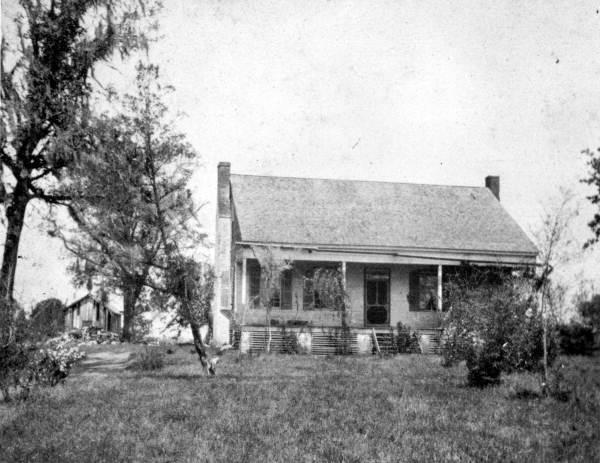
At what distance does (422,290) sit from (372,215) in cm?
365

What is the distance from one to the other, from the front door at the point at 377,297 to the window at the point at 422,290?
0.99 metres

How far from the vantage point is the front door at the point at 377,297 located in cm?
2661

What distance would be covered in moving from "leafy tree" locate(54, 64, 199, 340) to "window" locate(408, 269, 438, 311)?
11.9 meters

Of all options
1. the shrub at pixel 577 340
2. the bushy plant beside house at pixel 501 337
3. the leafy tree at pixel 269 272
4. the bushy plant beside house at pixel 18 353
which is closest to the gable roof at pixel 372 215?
the leafy tree at pixel 269 272

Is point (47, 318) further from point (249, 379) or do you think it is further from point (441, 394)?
point (441, 394)

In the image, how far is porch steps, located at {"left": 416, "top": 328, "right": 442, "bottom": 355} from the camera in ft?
79.3

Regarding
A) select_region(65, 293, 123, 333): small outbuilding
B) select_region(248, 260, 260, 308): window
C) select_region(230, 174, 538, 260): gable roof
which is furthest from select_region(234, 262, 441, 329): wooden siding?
select_region(65, 293, 123, 333): small outbuilding

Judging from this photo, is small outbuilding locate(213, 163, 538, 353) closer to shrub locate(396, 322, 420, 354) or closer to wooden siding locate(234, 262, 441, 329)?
wooden siding locate(234, 262, 441, 329)

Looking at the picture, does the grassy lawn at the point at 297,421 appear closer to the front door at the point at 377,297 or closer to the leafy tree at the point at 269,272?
the leafy tree at the point at 269,272

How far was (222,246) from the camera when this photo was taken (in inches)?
1136

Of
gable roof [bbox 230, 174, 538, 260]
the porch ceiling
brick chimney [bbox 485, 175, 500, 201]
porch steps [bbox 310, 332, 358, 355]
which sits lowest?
porch steps [bbox 310, 332, 358, 355]

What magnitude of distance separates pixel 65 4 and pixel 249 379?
1073 cm

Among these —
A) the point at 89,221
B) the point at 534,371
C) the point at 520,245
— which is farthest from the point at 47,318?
the point at 520,245

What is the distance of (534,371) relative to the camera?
580 inches
